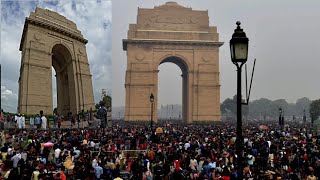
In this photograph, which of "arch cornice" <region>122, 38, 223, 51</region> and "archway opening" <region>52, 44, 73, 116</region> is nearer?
"archway opening" <region>52, 44, 73, 116</region>

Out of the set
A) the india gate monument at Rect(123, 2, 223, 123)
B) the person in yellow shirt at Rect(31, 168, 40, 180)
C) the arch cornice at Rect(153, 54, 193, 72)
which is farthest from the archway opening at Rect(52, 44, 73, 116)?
the arch cornice at Rect(153, 54, 193, 72)

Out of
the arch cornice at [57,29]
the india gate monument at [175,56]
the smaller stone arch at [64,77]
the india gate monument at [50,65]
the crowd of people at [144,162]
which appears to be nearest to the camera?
the crowd of people at [144,162]

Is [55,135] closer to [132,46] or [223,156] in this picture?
[223,156]

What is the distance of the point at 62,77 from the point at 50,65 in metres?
5.33

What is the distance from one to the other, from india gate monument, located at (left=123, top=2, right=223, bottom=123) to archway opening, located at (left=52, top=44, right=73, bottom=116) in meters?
A: 25.5

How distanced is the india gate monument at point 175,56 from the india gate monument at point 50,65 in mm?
26106

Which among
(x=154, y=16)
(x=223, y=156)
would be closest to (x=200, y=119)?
(x=154, y=16)

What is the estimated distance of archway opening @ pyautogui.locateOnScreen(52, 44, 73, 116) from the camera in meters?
33.0

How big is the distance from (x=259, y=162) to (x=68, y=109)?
20.0 meters

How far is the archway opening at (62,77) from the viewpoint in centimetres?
3297

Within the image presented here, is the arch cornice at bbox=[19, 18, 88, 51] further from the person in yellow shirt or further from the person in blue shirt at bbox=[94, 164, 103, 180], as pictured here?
the person in yellow shirt

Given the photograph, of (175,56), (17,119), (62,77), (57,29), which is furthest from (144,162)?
(175,56)

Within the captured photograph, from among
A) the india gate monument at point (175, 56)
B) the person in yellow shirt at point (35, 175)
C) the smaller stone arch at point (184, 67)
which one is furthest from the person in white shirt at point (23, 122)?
the smaller stone arch at point (184, 67)

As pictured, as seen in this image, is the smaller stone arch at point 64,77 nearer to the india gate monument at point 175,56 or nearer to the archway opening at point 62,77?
the archway opening at point 62,77
